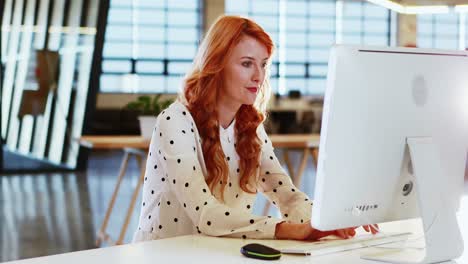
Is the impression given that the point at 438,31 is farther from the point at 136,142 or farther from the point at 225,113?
the point at 225,113

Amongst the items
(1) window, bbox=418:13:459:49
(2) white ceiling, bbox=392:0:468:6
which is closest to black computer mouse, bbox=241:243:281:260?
(2) white ceiling, bbox=392:0:468:6

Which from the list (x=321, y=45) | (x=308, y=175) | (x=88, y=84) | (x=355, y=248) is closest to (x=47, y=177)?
(x=88, y=84)

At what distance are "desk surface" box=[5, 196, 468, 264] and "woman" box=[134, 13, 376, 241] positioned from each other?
3.7 inches

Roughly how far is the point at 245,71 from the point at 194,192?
45 centimetres

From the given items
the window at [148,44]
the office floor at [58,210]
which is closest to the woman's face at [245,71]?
the office floor at [58,210]

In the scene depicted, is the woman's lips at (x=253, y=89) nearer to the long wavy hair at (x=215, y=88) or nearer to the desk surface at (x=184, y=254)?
the long wavy hair at (x=215, y=88)

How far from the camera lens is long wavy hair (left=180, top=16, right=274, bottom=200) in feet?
8.08

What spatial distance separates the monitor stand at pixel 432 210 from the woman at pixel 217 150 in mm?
335

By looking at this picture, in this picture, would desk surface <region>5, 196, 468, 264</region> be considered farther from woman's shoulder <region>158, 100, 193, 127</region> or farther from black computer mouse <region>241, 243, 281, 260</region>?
woman's shoulder <region>158, 100, 193, 127</region>

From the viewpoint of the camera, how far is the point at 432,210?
1938 mm

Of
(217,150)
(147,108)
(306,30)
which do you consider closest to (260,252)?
(217,150)

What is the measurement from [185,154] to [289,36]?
56.9 ft

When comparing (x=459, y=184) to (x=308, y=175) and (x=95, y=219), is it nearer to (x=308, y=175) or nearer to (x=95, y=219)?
(x=95, y=219)

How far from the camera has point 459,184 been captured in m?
2.09
